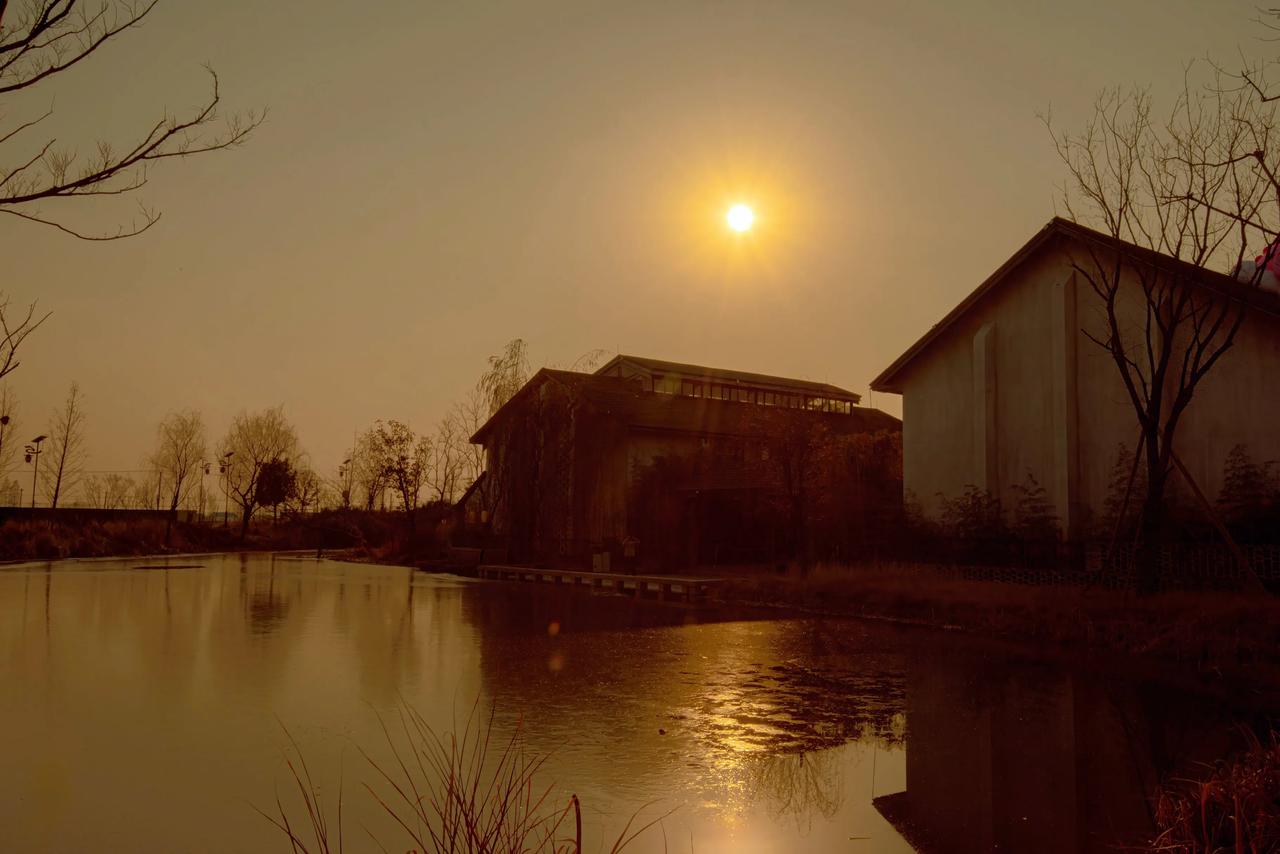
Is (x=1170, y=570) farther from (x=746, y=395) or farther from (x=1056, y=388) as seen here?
(x=746, y=395)

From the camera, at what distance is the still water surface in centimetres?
694

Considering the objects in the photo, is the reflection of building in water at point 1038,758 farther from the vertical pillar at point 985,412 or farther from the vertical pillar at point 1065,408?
the vertical pillar at point 985,412

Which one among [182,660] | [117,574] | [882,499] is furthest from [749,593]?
[117,574]

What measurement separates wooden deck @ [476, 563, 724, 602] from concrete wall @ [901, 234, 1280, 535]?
6.64m

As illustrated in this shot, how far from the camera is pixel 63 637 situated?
16156mm

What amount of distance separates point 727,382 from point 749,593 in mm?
23359

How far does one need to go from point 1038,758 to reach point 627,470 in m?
29.4

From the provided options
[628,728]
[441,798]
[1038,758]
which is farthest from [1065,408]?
[441,798]

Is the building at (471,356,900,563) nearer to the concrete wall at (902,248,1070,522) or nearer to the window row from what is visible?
the window row

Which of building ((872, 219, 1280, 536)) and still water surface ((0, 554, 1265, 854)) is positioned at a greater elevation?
building ((872, 219, 1280, 536))

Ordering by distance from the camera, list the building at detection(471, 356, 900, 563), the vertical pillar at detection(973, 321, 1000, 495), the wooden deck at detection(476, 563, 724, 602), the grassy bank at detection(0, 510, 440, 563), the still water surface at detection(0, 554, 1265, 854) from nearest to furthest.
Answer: the still water surface at detection(0, 554, 1265, 854) → the vertical pillar at detection(973, 321, 1000, 495) → the wooden deck at detection(476, 563, 724, 602) → the building at detection(471, 356, 900, 563) → the grassy bank at detection(0, 510, 440, 563)

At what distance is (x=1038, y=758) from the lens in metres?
8.83

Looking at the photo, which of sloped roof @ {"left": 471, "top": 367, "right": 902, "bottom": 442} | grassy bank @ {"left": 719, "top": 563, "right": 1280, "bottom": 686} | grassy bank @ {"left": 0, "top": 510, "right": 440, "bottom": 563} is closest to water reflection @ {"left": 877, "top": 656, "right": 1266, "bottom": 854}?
grassy bank @ {"left": 719, "top": 563, "right": 1280, "bottom": 686}

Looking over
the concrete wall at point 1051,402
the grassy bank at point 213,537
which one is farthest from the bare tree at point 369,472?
the concrete wall at point 1051,402
